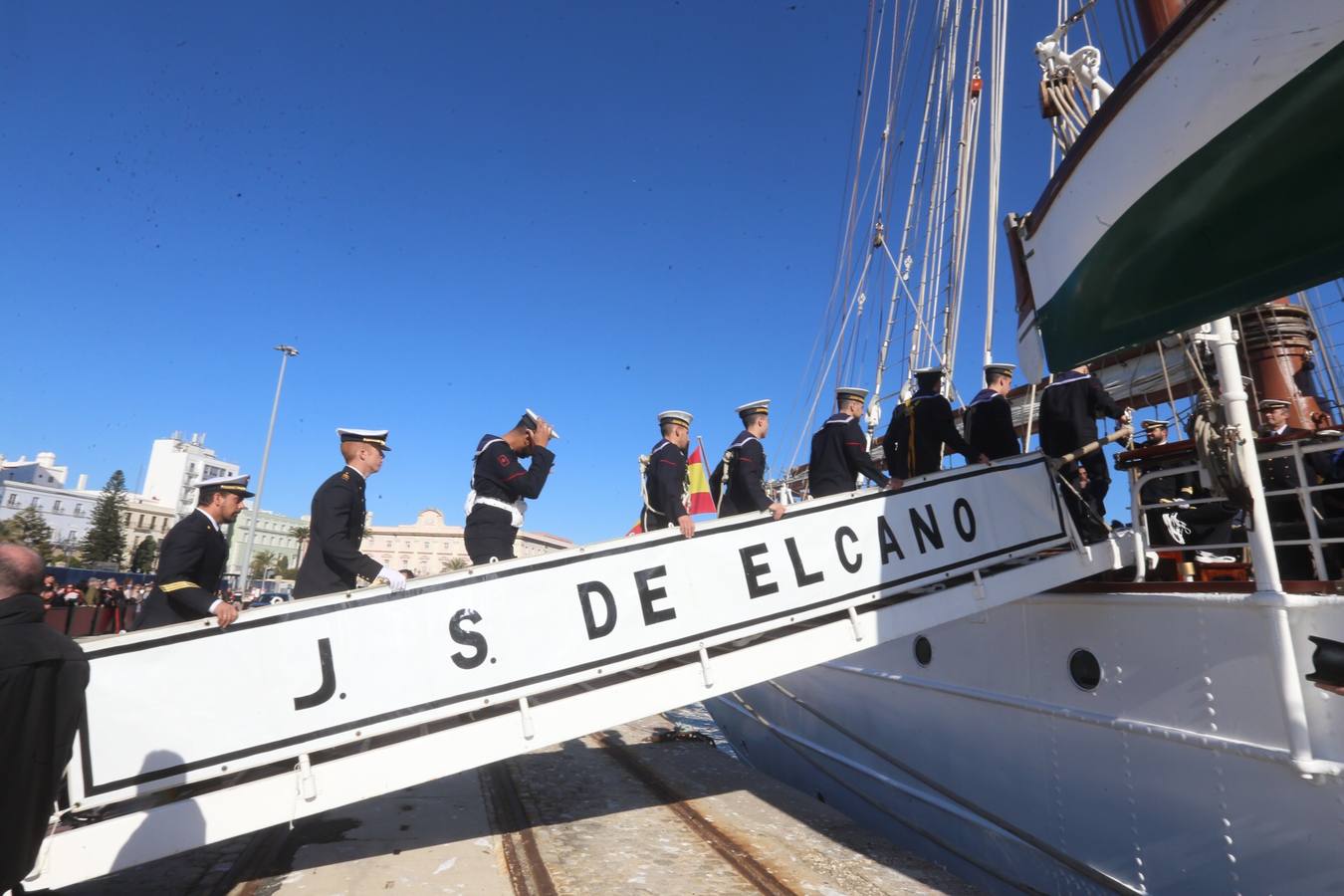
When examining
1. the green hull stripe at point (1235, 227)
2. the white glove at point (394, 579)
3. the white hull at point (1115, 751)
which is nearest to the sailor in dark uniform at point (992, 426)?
the white hull at point (1115, 751)

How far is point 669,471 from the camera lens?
202 inches

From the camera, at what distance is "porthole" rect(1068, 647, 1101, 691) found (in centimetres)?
465

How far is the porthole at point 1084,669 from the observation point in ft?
15.3

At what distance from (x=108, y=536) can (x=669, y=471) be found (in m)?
82.0

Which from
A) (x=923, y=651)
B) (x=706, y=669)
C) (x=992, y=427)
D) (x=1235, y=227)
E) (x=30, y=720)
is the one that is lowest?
(x=923, y=651)

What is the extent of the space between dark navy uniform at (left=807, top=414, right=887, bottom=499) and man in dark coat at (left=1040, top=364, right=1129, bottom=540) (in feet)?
4.98

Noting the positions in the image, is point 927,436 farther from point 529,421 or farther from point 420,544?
point 420,544

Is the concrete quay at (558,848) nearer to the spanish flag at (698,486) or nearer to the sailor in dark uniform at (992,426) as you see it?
the spanish flag at (698,486)

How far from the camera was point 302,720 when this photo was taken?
11.6 feet

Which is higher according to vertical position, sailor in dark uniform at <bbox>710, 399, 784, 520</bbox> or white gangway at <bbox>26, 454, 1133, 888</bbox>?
sailor in dark uniform at <bbox>710, 399, 784, 520</bbox>

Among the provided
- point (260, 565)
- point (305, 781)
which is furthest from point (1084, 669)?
point (260, 565)

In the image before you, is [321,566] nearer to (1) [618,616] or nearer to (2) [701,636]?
(1) [618,616]

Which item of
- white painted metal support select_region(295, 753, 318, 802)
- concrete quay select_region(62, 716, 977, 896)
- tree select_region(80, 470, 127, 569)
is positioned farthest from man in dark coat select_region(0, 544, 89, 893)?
tree select_region(80, 470, 127, 569)

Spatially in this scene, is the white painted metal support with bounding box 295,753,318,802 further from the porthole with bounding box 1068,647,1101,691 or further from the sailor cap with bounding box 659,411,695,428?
the porthole with bounding box 1068,647,1101,691
